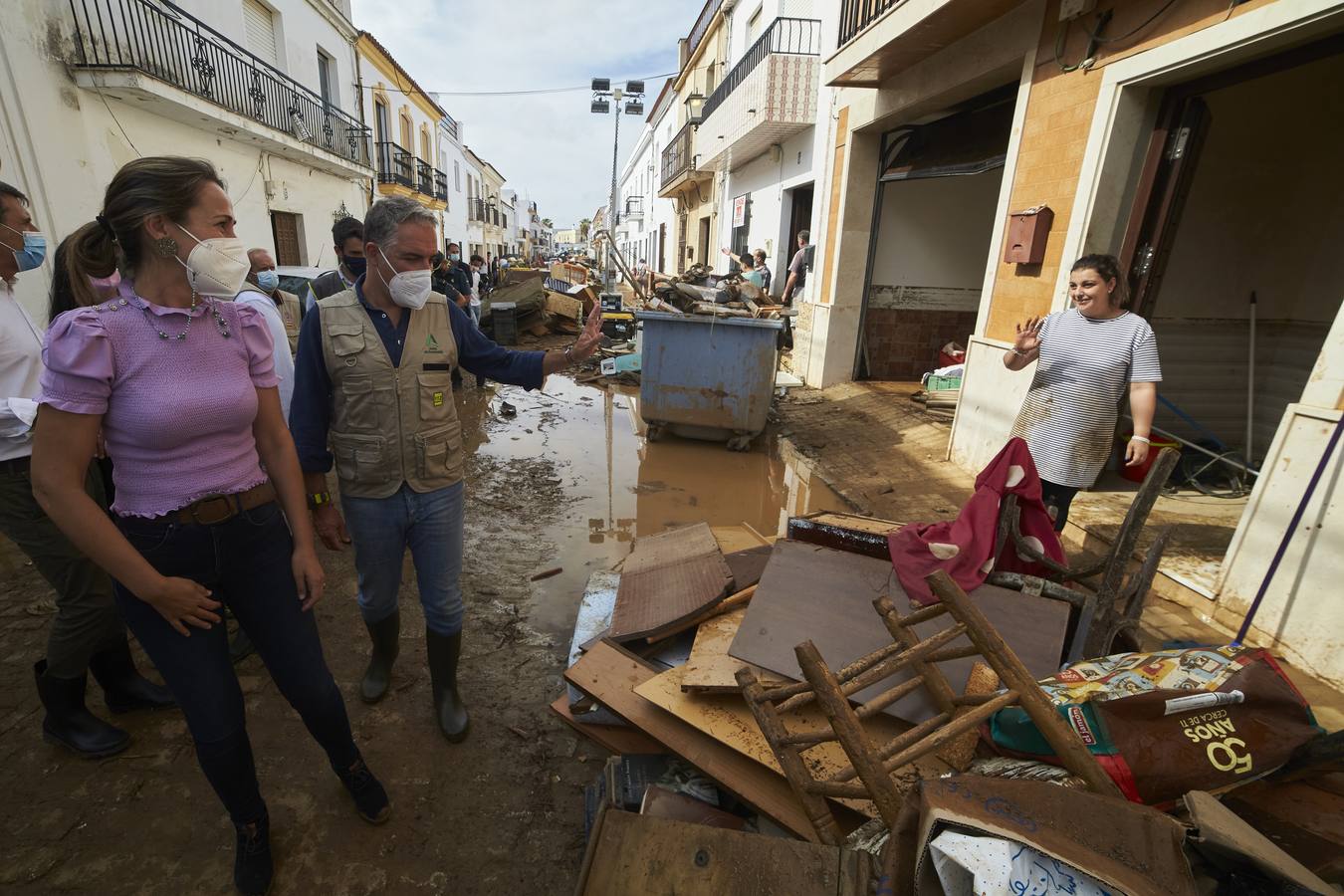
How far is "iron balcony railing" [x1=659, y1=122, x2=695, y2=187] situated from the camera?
760 inches

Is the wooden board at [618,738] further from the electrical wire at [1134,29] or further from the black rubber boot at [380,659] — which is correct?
the electrical wire at [1134,29]

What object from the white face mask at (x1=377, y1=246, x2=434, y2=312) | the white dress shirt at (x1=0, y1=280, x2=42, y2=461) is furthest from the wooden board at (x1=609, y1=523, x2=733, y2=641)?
the white dress shirt at (x1=0, y1=280, x2=42, y2=461)

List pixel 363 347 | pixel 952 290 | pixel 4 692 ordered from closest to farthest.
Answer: pixel 363 347 < pixel 4 692 < pixel 952 290

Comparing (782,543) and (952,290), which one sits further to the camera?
(952,290)

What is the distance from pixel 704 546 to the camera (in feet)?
9.88

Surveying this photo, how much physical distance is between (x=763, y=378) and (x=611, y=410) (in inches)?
95.1

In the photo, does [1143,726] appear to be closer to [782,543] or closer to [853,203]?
[782,543]

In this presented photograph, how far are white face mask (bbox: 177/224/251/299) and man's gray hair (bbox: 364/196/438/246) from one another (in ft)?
1.63

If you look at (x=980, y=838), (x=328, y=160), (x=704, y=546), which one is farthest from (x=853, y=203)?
(x=328, y=160)

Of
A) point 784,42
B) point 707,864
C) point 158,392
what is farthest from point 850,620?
point 784,42

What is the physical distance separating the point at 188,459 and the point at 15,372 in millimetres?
1172

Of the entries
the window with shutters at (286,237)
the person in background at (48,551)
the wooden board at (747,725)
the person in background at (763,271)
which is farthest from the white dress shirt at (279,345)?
the window with shutters at (286,237)

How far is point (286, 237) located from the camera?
41.9 feet

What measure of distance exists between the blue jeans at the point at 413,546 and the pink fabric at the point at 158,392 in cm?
58
